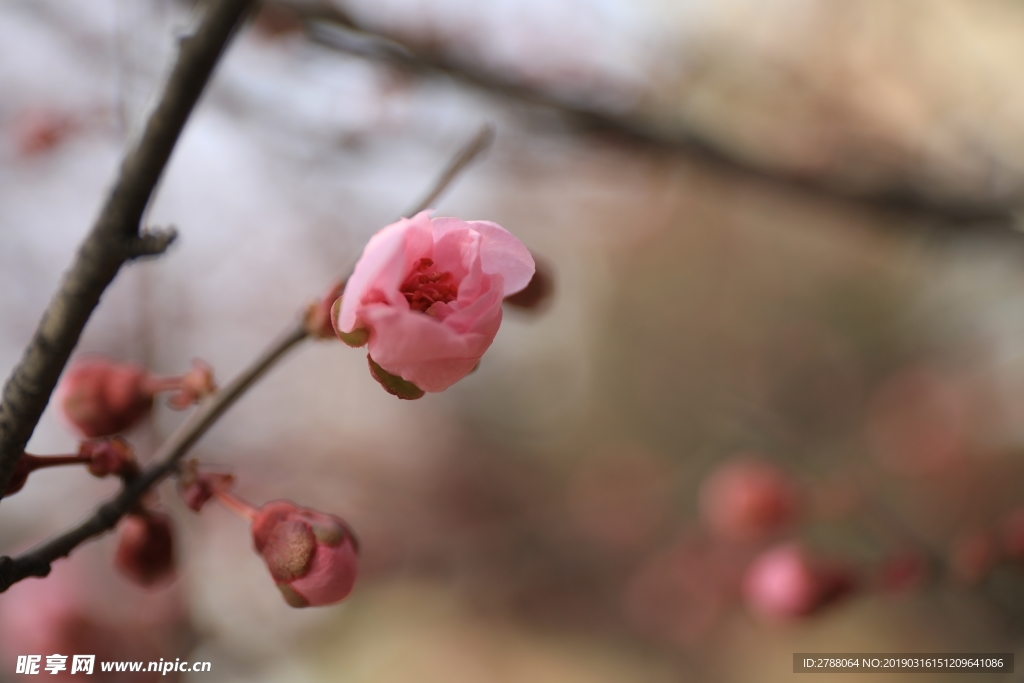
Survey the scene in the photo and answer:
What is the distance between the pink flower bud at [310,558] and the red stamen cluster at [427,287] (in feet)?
0.70

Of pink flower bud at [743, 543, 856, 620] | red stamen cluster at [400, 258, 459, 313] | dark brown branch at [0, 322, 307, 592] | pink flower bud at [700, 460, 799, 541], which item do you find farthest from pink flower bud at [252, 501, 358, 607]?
pink flower bud at [700, 460, 799, 541]

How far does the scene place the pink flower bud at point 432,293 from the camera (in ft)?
1.22

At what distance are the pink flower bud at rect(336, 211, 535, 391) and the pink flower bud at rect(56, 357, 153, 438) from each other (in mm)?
350

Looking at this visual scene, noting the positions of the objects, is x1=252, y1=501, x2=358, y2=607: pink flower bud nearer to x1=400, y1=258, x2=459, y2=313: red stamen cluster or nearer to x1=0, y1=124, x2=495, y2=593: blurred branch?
x1=0, y1=124, x2=495, y2=593: blurred branch

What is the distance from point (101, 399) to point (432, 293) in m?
0.41

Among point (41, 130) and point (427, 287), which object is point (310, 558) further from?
point (41, 130)

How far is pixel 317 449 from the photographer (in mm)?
2707

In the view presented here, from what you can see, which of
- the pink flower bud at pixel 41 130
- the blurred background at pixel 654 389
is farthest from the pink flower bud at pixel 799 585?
the pink flower bud at pixel 41 130

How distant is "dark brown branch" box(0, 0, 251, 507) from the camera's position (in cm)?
39

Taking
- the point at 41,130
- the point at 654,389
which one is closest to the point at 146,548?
the point at 41,130

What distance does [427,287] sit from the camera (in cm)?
44

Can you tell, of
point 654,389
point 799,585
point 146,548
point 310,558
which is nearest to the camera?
point 310,558

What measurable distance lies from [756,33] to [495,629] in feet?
9.89

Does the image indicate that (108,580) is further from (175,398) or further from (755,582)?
(755,582)
